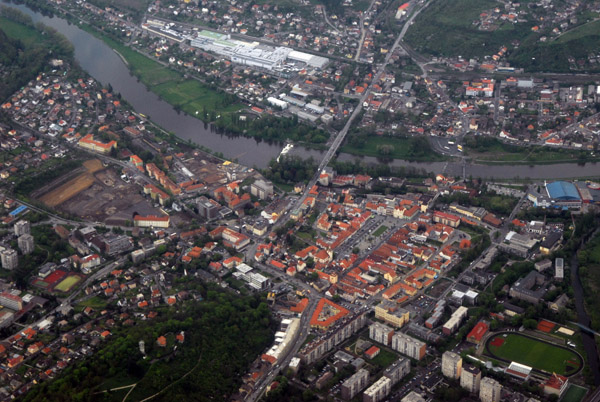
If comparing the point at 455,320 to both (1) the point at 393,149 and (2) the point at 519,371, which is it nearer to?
(2) the point at 519,371

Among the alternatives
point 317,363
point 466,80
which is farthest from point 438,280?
point 466,80

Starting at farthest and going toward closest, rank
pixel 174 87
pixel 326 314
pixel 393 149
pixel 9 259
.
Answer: pixel 174 87 < pixel 393 149 < pixel 9 259 < pixel 326 314

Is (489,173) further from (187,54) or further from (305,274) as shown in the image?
(187,54)

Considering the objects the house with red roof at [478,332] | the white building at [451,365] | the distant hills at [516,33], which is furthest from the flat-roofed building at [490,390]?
the distant hills at [516,33]

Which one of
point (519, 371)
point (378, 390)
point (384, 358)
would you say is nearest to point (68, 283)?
point (384, 358)

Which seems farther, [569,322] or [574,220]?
[574,220]

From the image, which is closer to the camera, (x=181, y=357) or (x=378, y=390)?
(x=378, y=390)
